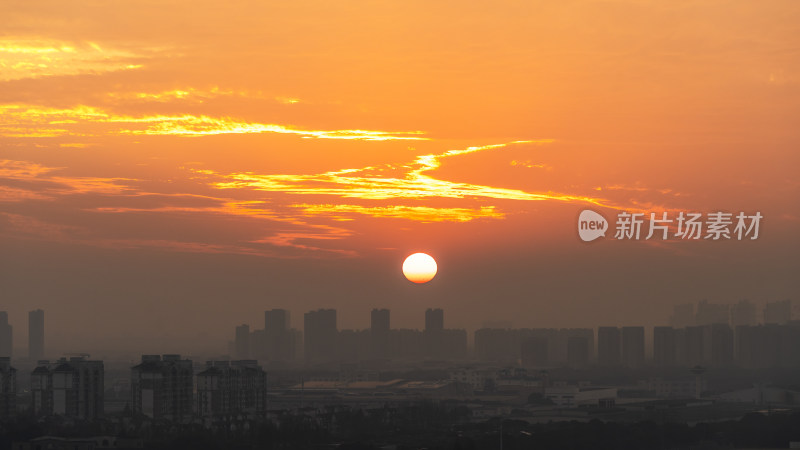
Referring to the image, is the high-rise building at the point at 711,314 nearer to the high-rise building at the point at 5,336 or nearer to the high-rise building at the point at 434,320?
the high-rise building at the point at 434,320

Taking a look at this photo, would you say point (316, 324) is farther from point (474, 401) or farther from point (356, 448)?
point (356, 448)

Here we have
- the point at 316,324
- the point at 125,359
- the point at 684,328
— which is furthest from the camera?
the point at 316,324

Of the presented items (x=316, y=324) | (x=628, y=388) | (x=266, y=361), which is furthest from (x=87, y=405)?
(x=316, y=324)

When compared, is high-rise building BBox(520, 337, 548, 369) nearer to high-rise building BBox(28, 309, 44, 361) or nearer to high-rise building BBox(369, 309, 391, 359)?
high-rise building BBox(369, 309, 391, 359)

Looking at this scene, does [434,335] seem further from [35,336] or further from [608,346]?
[35,336]

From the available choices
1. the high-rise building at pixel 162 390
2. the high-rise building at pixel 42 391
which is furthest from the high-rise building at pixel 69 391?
the high-rise building at pixel 162 390

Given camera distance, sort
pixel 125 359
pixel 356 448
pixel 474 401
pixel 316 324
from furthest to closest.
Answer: pixel 316 324
pixel 125 359
pixel 474 401
pixel 356 448

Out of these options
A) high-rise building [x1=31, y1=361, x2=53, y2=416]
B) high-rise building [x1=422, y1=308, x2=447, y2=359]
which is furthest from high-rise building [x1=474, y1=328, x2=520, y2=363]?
high-rise building [x1=31, y1=361, x2=53, y2=416]

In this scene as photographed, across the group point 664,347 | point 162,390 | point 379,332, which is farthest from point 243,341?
point 162,390
